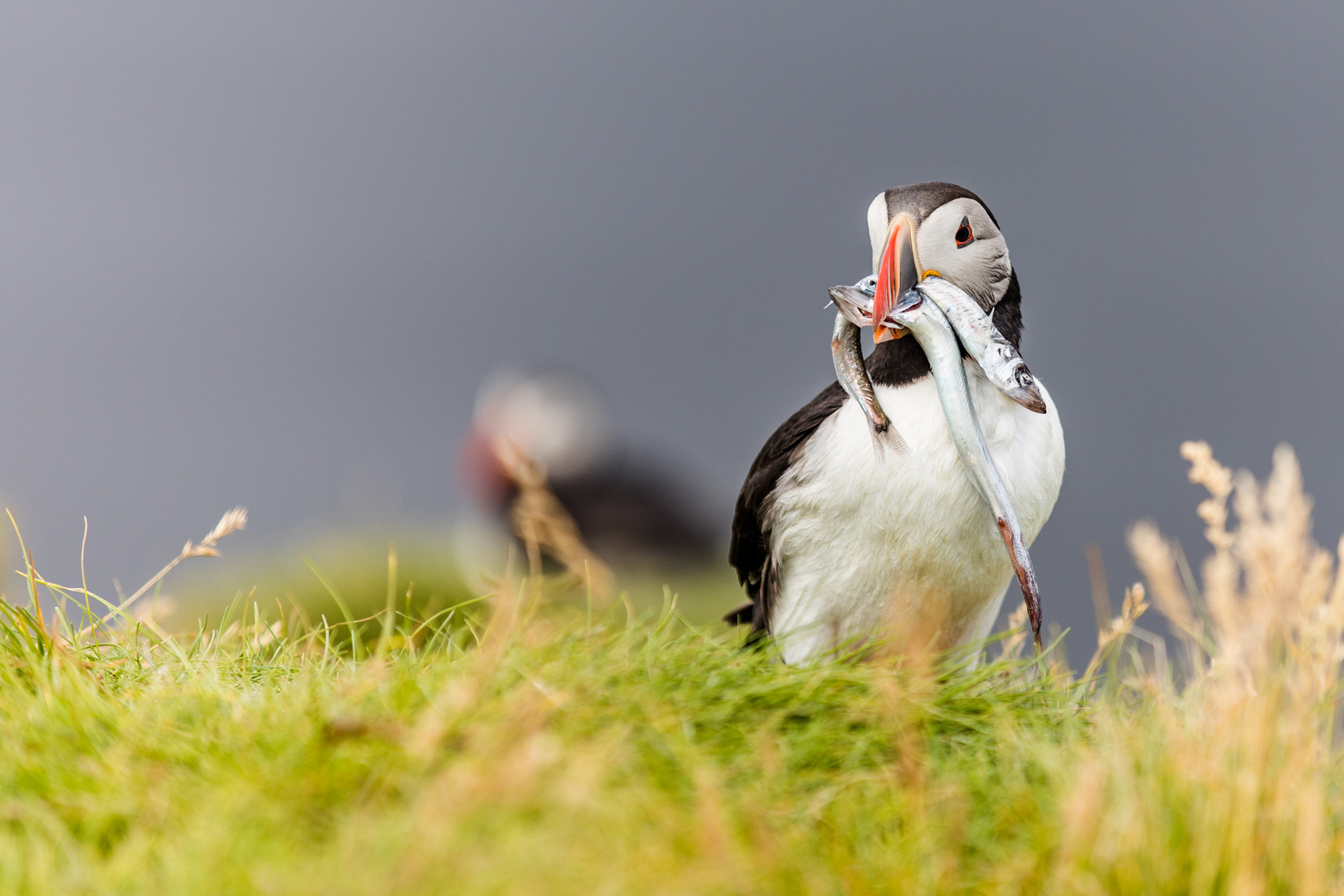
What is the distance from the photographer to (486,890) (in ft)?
5.49

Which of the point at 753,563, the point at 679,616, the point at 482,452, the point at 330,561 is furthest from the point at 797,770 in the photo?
the point at 482,452

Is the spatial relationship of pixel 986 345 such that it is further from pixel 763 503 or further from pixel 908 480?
pixel 763 503

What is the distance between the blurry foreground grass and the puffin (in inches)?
30.6

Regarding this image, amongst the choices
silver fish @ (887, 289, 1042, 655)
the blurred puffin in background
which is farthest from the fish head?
the blurred puffin in background

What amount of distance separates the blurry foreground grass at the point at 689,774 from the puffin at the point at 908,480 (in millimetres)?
777

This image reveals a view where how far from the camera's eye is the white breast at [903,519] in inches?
132

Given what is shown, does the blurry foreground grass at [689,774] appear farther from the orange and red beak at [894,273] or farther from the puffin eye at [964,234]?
the puffin eye at [964,234]

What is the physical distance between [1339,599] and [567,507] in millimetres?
6750

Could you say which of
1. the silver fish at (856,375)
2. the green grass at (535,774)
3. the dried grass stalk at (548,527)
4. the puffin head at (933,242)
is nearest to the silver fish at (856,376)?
the silver fish at (856,375)

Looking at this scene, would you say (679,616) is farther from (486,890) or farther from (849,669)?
(486,890)

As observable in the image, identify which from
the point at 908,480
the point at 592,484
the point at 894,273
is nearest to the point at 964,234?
the point at 894,273

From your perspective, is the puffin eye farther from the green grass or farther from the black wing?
the green grass

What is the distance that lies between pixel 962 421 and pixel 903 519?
1.33 feet

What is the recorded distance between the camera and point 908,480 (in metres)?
3.35
